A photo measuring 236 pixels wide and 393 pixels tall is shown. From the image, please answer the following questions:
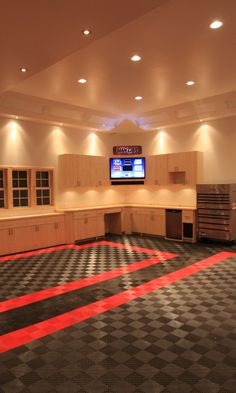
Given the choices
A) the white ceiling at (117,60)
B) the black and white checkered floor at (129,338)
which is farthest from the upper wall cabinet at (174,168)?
the black and white checkered floor at (129,338)

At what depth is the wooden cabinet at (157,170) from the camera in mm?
9266

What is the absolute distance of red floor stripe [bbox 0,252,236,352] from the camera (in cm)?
338

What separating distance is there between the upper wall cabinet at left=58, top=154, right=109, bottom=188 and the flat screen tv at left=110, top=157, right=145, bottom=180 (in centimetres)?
24

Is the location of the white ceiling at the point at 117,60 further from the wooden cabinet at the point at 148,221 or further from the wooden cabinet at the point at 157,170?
the wooden cabinet at the point at 148,221

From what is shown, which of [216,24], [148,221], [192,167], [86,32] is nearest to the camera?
[86,32]

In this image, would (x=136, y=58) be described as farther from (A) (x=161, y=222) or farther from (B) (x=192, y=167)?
(A) (x=161, y=222)

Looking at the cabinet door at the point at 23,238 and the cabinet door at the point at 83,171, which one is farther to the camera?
the cabinet door at the point at 83,171

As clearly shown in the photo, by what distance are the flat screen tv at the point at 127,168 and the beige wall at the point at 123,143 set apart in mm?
496

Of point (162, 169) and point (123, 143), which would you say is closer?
point (162, 169)

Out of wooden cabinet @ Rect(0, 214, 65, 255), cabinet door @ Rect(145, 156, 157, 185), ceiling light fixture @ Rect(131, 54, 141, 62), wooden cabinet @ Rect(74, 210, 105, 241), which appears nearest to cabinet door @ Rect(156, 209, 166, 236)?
cabinet door @ Rect(145, 156, 157, 185)

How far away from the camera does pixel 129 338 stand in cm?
334

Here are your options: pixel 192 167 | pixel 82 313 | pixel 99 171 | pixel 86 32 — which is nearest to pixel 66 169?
pixel 99 171

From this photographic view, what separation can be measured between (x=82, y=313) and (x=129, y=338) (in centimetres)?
87

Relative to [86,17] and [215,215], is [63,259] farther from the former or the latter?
[86,17]
